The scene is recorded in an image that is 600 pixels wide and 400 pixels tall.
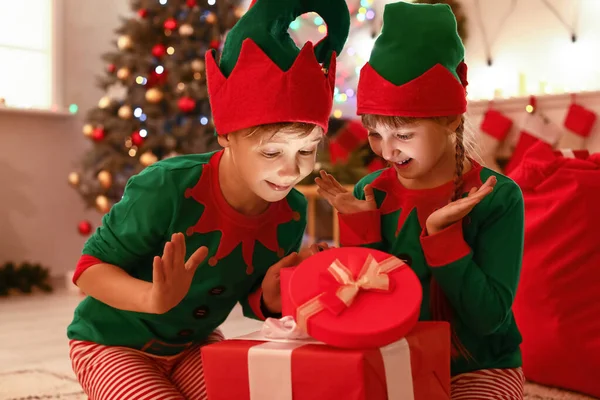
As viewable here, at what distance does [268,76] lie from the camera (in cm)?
100

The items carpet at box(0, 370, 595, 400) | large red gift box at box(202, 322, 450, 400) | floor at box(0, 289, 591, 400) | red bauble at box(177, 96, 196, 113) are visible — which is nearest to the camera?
large red gift box at box(202, 322, 450, 400)

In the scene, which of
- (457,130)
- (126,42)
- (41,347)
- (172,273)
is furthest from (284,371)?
(126,42)

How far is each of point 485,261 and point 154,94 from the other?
2.60 metres

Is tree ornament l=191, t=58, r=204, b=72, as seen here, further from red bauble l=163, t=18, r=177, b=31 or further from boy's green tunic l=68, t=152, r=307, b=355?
boy's green tunic l=68, t=152, r=307, b=355

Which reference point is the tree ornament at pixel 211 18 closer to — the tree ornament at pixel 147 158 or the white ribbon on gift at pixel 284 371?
the tree ornament at pixel 147 158

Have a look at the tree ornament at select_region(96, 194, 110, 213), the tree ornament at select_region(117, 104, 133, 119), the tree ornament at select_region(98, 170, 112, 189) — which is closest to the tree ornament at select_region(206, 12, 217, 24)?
the tree ornament at select_region(117, 104, 133, 119)

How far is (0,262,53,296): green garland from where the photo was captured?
10.9ft

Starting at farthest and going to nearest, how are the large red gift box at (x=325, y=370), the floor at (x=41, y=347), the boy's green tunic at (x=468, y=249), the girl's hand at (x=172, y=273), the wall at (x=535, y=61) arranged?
the wall at (x=535, y=61) < the floor at (x=41, y=347) < the boy's green tunic at (x=468, y=249) < the girl's hand at (x=172, y=273) < the large red gift box at (x=325, y=370)

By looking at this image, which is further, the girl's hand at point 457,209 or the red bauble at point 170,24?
the red bauble at point 170,24

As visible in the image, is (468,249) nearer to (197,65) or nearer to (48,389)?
(48,389)

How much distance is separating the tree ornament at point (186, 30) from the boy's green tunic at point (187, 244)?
234cm

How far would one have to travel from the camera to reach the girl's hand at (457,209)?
3.10ft

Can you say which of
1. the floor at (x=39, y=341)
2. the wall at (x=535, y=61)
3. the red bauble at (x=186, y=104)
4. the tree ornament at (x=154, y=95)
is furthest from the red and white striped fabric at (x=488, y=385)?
the tree ornament at (x=154, y=95)

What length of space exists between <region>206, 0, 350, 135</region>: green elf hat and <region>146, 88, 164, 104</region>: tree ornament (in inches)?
91.7
